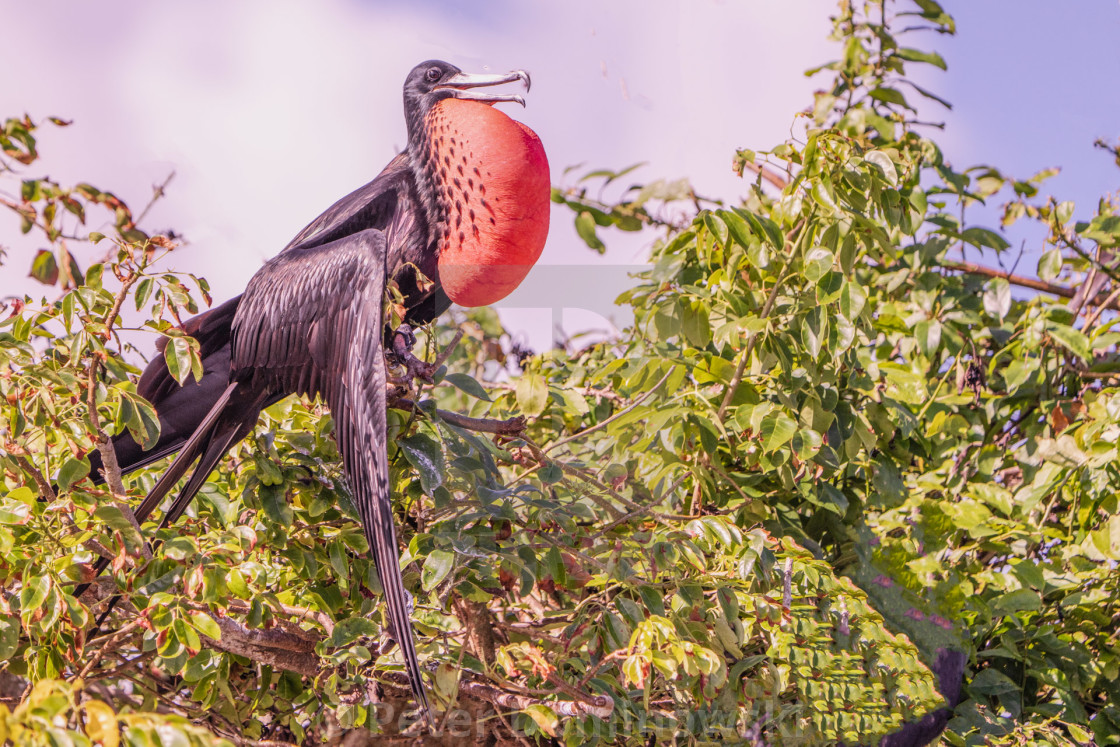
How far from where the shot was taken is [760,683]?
1480mm

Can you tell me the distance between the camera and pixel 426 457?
1.31 meters

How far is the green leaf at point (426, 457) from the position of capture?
4.25 ft

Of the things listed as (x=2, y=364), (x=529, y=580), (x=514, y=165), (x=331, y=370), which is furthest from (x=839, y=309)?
(x=2, y=364)

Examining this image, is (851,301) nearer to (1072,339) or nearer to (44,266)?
(1072,339)

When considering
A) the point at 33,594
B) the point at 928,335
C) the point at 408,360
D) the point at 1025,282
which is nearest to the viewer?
the point at 33,594

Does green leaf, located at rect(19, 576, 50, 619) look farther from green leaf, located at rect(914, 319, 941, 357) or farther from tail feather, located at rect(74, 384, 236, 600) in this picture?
green leaf, located at rect(914, 319, 941, 357)

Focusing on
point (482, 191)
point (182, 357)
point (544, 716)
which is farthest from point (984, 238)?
point (182, 357)

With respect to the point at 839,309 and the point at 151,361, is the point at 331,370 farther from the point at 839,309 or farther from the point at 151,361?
the point at 839,309

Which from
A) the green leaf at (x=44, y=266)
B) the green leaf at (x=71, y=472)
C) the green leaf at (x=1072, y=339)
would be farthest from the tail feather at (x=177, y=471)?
the green leaf at (x=1072, y=339)

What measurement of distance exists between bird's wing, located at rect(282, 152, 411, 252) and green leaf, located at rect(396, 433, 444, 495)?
442 mm

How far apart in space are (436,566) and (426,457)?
0.55 ft

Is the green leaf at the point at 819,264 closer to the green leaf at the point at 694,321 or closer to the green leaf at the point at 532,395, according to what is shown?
the green leaf at the point at 694,321

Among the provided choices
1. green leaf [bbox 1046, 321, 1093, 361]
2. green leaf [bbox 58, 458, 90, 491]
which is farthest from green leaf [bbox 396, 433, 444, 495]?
green leaf [bbox 1046, 321, 1093, 361]

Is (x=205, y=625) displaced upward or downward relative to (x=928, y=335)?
downward
